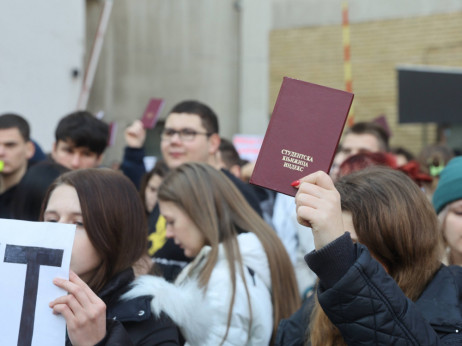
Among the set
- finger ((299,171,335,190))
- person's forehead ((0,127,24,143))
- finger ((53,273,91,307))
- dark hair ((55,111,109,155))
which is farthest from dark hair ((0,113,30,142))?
finger ((299,171,335,190))

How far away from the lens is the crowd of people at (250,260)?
1.74 metres

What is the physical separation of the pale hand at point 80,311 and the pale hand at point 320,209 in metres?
0.64

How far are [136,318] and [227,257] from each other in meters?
0.87

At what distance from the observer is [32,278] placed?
6.29 ft

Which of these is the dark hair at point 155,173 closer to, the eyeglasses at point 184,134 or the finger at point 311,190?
the eyeglasses at point 184,134

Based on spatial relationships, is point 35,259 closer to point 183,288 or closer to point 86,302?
point 86,302

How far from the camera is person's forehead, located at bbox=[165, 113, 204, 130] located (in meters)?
4.48

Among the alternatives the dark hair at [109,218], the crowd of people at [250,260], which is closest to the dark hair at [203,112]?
the crowd of people at [250,260]

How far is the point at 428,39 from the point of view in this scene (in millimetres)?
11234

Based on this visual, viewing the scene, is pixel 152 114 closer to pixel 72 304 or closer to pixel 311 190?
pixel 72 304

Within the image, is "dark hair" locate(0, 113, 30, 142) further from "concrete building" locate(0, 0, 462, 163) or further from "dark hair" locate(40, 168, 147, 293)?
"concrete building" locate(0, 0, 462, 163)

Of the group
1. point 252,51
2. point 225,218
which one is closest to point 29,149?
point 225,218

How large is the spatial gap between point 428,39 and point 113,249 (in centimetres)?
991

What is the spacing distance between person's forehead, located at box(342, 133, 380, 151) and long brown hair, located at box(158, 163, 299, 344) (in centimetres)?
181
